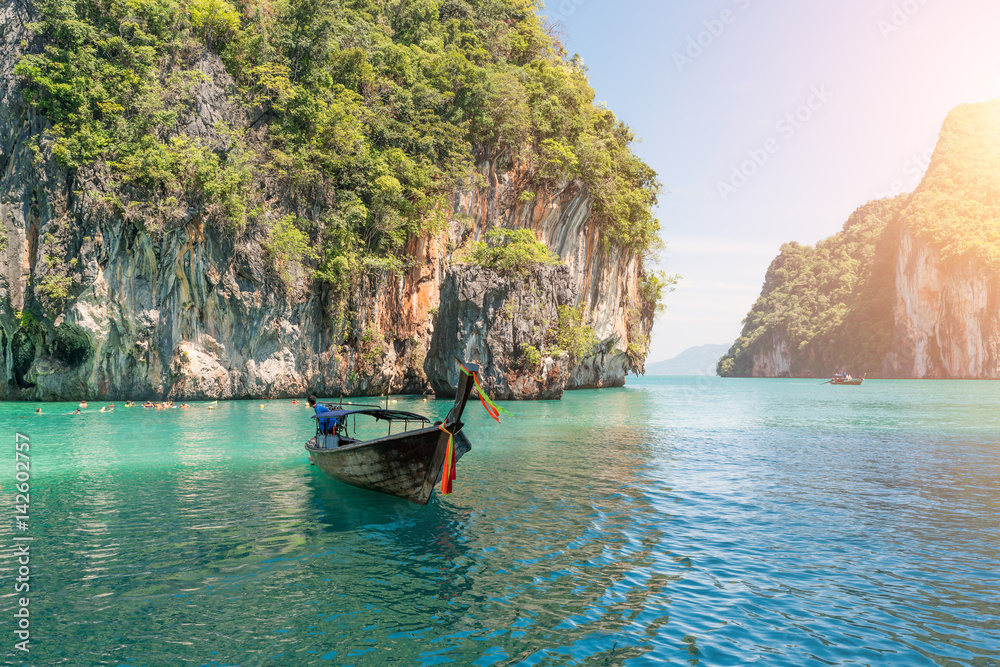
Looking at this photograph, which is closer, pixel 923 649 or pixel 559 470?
pixel 923 649

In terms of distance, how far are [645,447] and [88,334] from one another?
30.6 meters

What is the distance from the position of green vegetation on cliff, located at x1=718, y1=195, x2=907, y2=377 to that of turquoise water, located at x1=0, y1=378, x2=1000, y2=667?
314 ft

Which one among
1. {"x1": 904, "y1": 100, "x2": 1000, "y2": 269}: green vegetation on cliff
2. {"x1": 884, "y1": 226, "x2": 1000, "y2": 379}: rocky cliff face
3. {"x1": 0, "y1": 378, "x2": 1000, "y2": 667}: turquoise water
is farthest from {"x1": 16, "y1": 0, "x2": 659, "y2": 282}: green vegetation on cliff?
{"x1": 884, "y1": 226, "x2": 1000, "y2": 379}: rocky cliff face

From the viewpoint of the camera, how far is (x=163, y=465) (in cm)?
1430

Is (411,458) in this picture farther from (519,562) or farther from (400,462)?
(519,562)

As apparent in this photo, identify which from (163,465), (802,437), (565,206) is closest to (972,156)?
(565,206)

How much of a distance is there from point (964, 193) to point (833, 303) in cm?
3268

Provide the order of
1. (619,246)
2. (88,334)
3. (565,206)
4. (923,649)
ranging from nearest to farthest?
(923,649) < (88,334) < (565,206) < (619,246)

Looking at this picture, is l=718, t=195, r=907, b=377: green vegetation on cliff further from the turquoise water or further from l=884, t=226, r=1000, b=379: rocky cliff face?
the turquoise water

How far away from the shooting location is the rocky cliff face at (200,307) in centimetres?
2992

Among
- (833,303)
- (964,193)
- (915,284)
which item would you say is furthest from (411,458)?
(833,303)

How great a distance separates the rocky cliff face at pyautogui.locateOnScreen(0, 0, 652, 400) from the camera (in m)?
29.9

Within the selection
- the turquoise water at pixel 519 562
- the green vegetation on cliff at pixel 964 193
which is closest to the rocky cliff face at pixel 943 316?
the green vegetation on cliff at pixel 964 193

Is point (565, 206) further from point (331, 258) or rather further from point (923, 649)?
point (923, 649)
